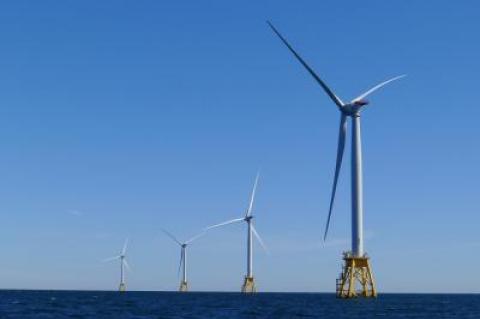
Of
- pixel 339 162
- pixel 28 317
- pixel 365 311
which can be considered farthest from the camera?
pixel 339 162

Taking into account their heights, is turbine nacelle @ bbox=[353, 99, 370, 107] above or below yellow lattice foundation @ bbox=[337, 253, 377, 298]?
above

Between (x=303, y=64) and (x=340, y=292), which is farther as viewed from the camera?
(x=340, y=292)

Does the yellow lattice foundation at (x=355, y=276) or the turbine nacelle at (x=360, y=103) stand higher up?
the turbine nacelle at (x=360, y=103)

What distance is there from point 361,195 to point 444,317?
2400cm

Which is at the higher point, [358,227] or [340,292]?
[358,227]

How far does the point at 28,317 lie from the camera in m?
91.5

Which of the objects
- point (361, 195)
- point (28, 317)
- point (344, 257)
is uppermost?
point (361, 195)

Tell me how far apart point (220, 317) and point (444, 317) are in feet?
108

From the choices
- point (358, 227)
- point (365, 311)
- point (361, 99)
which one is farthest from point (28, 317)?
point (361, 99)

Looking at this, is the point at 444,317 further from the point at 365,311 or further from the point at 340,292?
the point at 340,292

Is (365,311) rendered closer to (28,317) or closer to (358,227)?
(358,227)

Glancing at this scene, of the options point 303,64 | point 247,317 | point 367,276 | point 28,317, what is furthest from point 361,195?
point 28,317

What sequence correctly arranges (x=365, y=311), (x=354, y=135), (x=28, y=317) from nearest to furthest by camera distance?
1. (x=28, y=317)
2. (x=365, y=311)
3. (x=354, y=135)

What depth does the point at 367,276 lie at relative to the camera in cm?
12225
